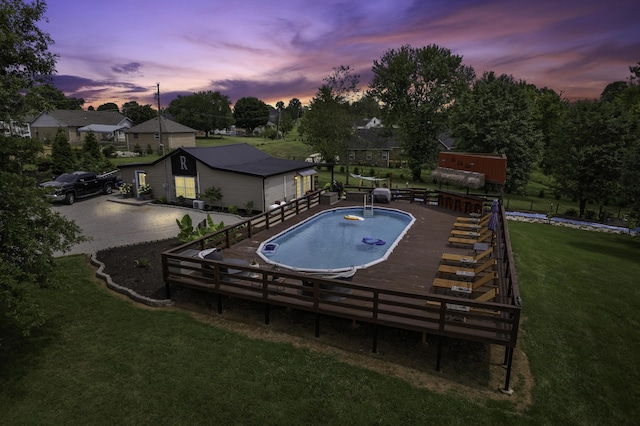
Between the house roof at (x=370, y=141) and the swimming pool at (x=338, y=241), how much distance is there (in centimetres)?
3546

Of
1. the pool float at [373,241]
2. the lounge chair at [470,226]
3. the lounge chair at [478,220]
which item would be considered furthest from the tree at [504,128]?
the pool float at [373,241]

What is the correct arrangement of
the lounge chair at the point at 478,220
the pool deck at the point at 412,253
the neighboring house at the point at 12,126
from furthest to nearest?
the lounge chair at the point at 478,220
the pool deck at the point at 412,253
the neighboring house at the point at 12,126

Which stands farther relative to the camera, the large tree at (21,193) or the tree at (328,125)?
the tree at (328,125)

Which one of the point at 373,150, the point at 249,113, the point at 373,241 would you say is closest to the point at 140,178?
the point at 373,241

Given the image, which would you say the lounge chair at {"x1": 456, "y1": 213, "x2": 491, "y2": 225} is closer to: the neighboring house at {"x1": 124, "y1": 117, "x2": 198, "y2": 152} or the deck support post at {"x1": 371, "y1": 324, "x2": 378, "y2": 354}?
the deck support post at {"x1": 371, "y1": 324, "x2": 378, "y2": 354}

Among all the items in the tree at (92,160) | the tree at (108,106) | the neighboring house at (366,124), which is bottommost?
the tree at (92,160)

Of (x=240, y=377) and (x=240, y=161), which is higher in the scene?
(x=240, y=161)

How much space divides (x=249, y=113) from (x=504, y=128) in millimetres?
84551

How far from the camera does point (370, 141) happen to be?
61.6 metres

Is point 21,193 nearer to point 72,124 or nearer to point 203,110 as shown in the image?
point 72,124

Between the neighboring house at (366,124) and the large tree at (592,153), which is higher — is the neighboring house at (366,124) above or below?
above

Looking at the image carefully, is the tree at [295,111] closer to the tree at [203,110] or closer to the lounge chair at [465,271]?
the tree at [203,110]

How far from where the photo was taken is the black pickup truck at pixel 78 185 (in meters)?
25.1

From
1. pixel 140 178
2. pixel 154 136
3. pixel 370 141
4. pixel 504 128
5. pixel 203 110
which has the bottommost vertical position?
pixel 140 178
